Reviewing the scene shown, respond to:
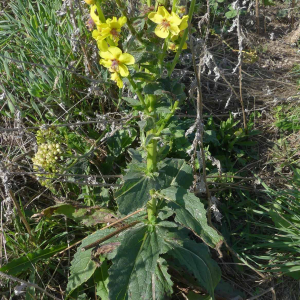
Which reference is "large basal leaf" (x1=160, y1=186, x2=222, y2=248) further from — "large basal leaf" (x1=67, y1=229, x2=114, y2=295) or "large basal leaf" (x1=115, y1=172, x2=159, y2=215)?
"large basal leaf" (x1=67, y1=229, x2=114, y2=295)

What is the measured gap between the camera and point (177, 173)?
1.98 metres

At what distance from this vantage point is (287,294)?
2168mm

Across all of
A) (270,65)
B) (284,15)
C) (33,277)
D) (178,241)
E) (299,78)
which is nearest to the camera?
(178,241)

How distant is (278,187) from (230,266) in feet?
2.43

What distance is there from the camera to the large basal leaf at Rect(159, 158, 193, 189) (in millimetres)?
1964

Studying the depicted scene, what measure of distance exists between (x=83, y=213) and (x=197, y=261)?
2.74ft

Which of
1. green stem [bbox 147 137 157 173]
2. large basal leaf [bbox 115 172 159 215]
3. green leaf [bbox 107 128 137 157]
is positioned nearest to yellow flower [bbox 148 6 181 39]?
green stem [bbox 147 137 157 173]

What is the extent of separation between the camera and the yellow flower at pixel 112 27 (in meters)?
1.37

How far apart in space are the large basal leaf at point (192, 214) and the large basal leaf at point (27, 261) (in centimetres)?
90

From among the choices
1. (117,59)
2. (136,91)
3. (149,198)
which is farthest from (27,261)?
(117,59)

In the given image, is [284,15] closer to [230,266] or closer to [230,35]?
[230,35]

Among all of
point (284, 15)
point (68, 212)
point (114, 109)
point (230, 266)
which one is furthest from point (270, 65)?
point (68, 212)

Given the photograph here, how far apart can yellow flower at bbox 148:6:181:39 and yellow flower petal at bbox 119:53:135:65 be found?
154 mm

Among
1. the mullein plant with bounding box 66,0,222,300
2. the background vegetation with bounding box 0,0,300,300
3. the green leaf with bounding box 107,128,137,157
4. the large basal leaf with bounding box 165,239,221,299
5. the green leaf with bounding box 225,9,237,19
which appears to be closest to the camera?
the mullein plant with bounding box 66,0,222,300
